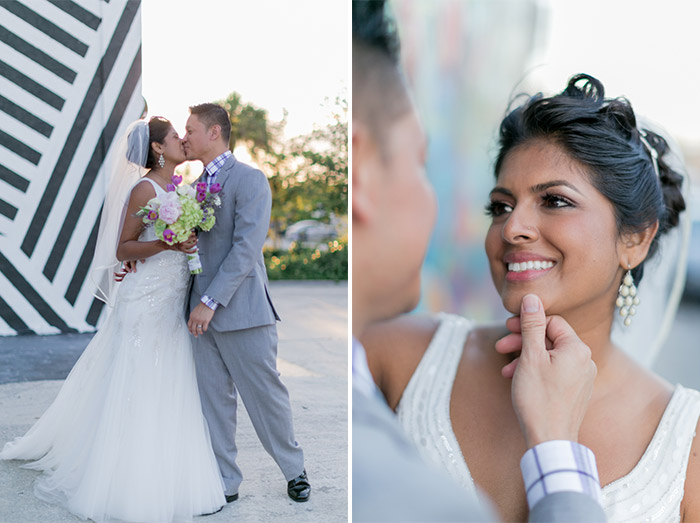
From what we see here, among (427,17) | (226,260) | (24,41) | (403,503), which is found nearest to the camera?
(403,503)

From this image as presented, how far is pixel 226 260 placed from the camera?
279cm

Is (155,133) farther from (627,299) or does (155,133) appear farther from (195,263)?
(627,299)

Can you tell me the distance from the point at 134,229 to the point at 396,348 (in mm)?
1710

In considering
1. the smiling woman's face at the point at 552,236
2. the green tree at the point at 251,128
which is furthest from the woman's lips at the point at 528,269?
the green tree at the point at 251,128

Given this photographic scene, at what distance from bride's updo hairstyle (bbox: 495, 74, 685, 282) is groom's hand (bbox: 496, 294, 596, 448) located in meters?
0.26

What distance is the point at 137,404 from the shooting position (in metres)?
2.95

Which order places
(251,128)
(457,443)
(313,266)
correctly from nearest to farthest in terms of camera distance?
(457,443)
(313,266)
(251,128)

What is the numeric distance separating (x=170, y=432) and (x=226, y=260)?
0.79 metres

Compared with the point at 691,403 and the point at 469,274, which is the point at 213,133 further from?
the point at 691,403

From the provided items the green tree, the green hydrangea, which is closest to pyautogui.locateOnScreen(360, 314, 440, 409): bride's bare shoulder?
the green hydrangea

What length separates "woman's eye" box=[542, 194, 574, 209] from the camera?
64.5 inches

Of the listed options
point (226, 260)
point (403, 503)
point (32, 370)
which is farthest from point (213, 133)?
point (32, 370)

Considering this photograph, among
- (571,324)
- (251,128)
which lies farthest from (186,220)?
(251,128)

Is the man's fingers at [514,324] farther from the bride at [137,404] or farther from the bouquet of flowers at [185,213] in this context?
the bride at [137,404]
